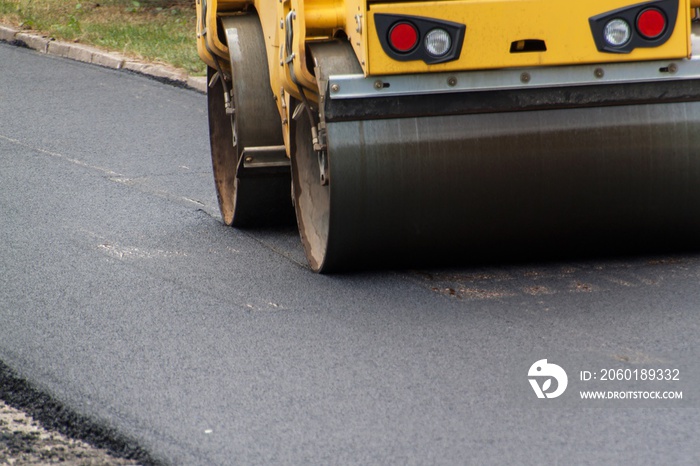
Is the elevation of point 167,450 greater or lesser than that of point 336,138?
lesser

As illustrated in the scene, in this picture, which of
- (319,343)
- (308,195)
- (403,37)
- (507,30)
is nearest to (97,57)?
(308,195)

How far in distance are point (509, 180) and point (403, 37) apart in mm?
696

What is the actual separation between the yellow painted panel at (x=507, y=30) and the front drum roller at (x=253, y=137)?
1.48 metres

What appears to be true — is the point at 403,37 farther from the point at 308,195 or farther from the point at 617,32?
the point at 308,195

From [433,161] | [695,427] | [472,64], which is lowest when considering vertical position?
[695,427]

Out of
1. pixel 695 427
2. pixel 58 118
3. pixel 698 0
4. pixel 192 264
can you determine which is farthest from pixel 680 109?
pixel 58 118

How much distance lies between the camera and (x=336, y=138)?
16.1ft

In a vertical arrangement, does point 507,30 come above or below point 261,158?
above

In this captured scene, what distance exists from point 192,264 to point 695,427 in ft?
9.31

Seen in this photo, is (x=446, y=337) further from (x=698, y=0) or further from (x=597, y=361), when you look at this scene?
(x=698, y=0)

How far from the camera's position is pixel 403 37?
15.8 feet

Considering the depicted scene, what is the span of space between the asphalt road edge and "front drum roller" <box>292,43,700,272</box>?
1415mm

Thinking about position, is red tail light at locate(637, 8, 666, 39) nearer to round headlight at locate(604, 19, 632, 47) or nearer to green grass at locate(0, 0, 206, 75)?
round headlight at locate(604, 19, 632, 47)

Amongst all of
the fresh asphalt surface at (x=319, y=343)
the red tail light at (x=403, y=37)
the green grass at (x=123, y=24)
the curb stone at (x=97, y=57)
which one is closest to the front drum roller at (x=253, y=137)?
the fresh asphalt surface at (x=319, y=343)
